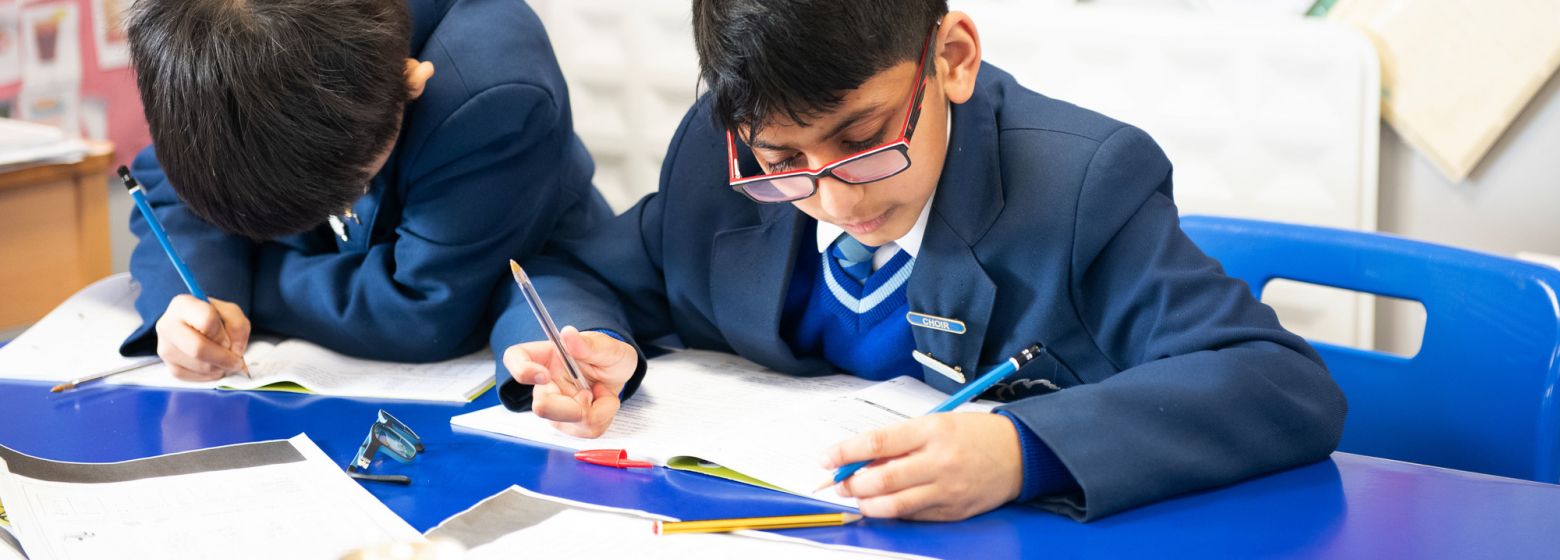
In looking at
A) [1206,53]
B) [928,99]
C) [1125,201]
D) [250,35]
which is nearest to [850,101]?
[928,99]

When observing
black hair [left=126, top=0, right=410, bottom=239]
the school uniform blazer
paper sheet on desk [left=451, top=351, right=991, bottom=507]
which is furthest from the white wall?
black hair [left=126, top=0, right=410, bottom=239]

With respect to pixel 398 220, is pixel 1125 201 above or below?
above

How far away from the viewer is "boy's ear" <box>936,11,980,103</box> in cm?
111

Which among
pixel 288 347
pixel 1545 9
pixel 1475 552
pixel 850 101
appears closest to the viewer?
pixel 1475 552

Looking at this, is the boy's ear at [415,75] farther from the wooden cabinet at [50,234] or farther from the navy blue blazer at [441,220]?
the wooden cabinet at [50,234]

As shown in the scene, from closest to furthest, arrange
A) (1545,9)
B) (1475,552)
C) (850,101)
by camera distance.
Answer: (1475,552) < (850,101) < (1545,9)

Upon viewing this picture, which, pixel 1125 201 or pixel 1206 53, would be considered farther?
pixel 1206 53

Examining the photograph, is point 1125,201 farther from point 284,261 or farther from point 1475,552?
point 284,261

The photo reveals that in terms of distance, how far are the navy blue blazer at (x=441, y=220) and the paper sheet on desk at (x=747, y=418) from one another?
0.23m

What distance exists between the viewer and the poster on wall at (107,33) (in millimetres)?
2430

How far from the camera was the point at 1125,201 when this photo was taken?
3.62ft

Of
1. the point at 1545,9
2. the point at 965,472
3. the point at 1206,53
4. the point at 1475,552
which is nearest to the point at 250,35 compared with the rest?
the point at 965,472

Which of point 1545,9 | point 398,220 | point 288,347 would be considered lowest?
point 288,347

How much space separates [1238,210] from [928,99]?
1.02 meters
